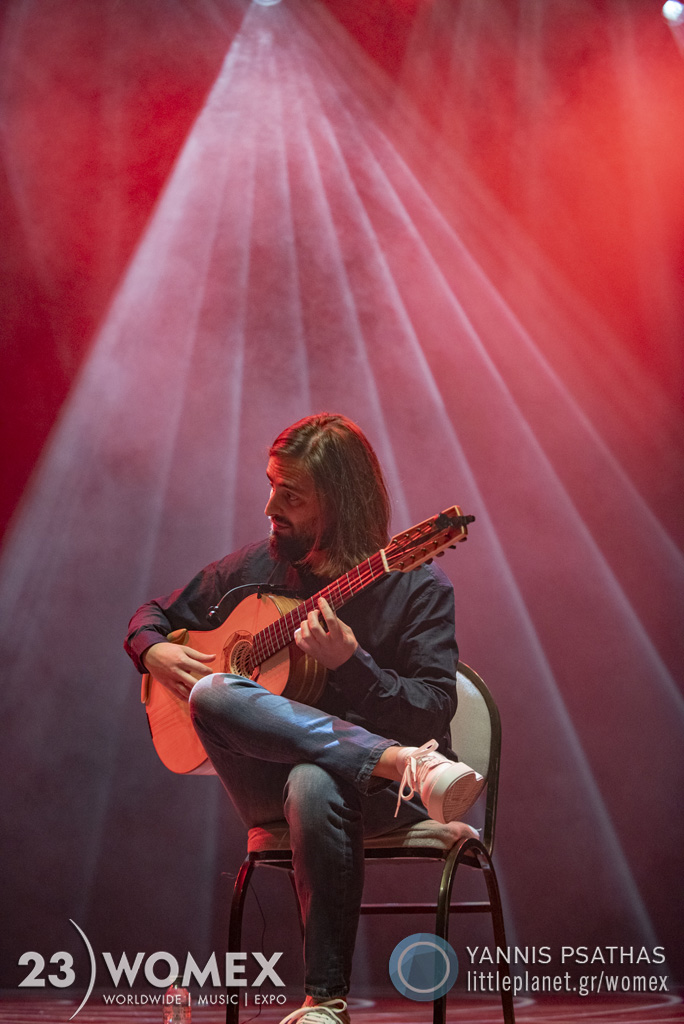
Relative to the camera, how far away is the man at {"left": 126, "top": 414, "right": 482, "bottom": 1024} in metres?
1.41

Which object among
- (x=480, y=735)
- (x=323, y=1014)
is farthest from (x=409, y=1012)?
(x=323, y=1014)

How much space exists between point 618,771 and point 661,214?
72.3 inches

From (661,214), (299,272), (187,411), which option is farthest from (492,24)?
(187,411)

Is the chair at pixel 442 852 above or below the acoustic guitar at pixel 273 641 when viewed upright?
below

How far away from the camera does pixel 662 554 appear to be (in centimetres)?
287

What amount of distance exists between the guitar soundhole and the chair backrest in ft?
1.50

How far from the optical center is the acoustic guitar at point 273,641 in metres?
1.68

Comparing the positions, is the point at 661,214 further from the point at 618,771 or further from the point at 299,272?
the point at 618,771

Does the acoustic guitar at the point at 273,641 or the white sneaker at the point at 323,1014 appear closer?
the white sneaker at the point at 323,1014

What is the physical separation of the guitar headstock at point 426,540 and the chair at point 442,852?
457 millimetres

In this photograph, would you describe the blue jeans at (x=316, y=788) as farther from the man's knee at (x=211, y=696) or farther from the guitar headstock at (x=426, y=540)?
the guitar headstock at (x=426, y=540)

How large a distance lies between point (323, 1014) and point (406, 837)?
1.28ft

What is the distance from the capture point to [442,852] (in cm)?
160

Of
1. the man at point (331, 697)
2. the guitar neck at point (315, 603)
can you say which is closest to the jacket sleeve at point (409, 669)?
the man at point (331, 697)
